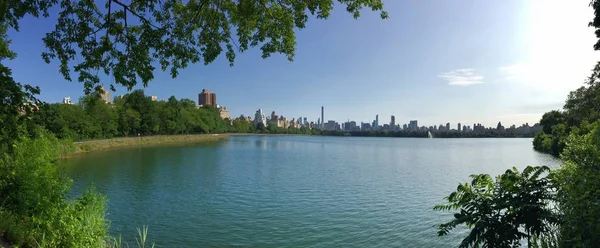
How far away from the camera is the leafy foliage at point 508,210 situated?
5.57m

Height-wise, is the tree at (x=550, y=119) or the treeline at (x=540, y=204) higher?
the tree at (x=550, y=119)

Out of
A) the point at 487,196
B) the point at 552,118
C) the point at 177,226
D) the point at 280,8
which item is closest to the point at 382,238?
the point at 487,196

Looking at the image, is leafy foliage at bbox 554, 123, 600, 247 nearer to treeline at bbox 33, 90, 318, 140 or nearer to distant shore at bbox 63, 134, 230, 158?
treeline at bbox 33, 90, 318, 140

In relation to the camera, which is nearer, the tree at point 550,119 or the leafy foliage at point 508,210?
the leafy foliage at point 508,210

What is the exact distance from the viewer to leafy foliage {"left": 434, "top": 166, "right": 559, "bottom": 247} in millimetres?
5566

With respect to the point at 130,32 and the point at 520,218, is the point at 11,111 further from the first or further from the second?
the point at 520,218

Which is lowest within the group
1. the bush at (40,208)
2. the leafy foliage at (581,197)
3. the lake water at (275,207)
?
the lake water at (275,207)

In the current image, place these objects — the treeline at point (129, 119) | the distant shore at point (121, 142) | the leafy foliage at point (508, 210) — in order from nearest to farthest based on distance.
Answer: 1. the leafy foliage at point (508, 210)
2. the distant shore at point (121, 142)
3. the treeline at point (129, 119)

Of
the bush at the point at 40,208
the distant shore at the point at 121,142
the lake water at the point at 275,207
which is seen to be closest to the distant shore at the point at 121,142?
the distant shore at the point at 121,142

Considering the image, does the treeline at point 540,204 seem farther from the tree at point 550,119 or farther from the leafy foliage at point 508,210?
the tree at point 550,119

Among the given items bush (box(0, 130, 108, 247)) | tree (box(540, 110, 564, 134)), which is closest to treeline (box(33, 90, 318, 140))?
bush (box(0, 130, 108, 247))

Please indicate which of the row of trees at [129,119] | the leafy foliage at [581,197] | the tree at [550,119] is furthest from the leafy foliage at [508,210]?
the tree at [550,119]

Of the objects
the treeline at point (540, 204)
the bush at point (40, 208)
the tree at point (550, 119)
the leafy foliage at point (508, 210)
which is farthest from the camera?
the tree at point (550, 119)

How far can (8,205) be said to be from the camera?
10.6m
